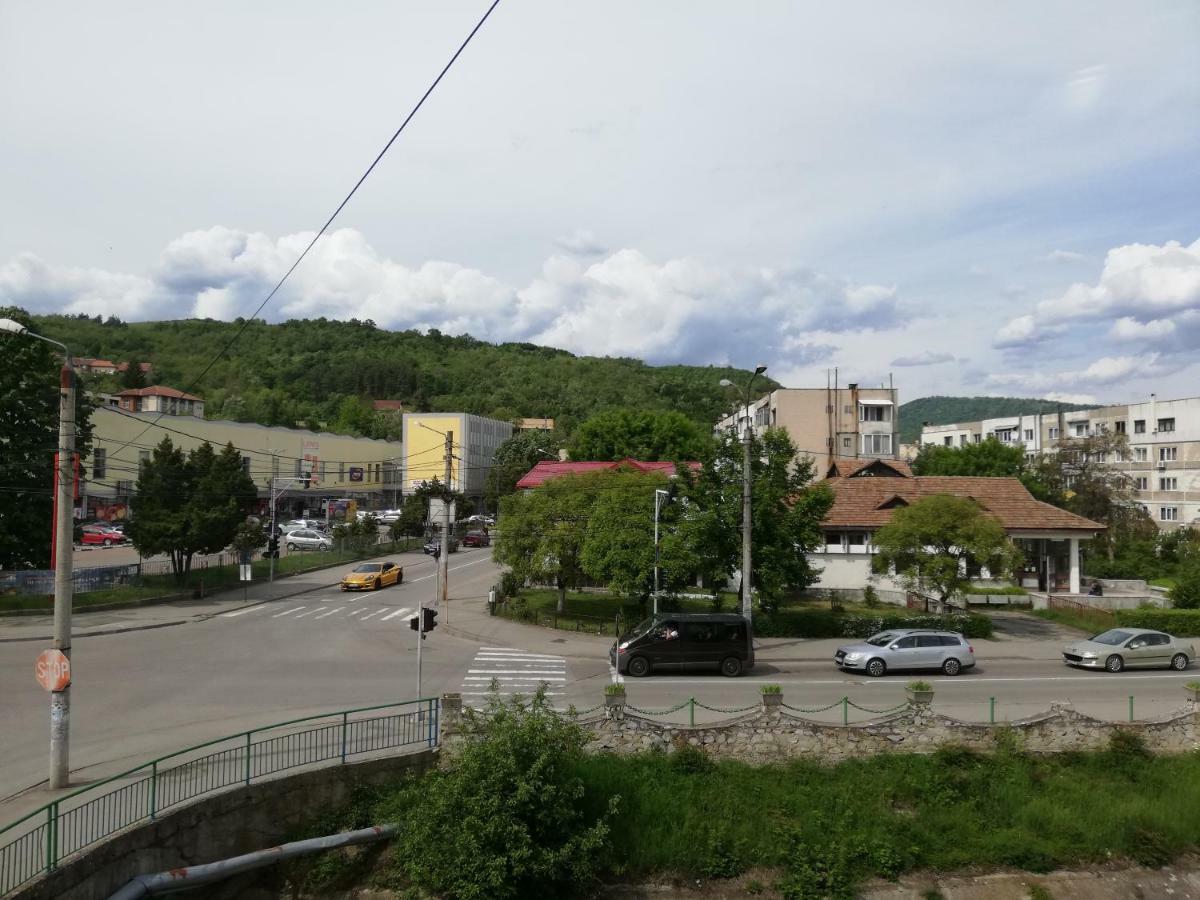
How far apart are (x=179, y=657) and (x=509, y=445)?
7438cm

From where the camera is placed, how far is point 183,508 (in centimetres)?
3719

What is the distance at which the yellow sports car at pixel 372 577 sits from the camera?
142 ft

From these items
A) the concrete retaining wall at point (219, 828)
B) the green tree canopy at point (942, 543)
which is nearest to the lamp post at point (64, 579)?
the concrete retaining wall at point (219, 828)

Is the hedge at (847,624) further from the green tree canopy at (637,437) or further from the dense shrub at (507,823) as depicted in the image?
the green tree canopy at (637,437)

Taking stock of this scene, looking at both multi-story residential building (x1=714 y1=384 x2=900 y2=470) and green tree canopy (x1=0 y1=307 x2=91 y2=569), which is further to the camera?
multi-story residential building (x1=714 y1=384 x2=900 y2=470)

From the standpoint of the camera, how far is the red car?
192ft

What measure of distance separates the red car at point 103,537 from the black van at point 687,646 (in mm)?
45660

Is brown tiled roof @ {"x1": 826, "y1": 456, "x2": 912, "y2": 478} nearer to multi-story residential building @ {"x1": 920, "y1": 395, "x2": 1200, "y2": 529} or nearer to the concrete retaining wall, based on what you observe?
multi-story residential building @ {"x1": 920, "y1": 395, "x2": 1200, "y2": 529}

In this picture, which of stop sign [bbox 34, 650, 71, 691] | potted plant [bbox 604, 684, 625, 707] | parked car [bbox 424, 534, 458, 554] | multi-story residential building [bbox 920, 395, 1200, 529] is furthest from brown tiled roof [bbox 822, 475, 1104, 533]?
stop sign [bbox 34, 650, 71, 691]

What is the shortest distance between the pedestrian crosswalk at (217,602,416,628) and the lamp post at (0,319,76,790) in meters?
18.9

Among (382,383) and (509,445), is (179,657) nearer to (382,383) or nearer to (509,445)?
(509,445)

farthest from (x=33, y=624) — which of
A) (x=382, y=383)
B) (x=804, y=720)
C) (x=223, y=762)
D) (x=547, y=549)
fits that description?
(x=382, y=383)

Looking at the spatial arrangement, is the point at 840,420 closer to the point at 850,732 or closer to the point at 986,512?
the point at 986,512

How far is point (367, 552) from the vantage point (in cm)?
6009
